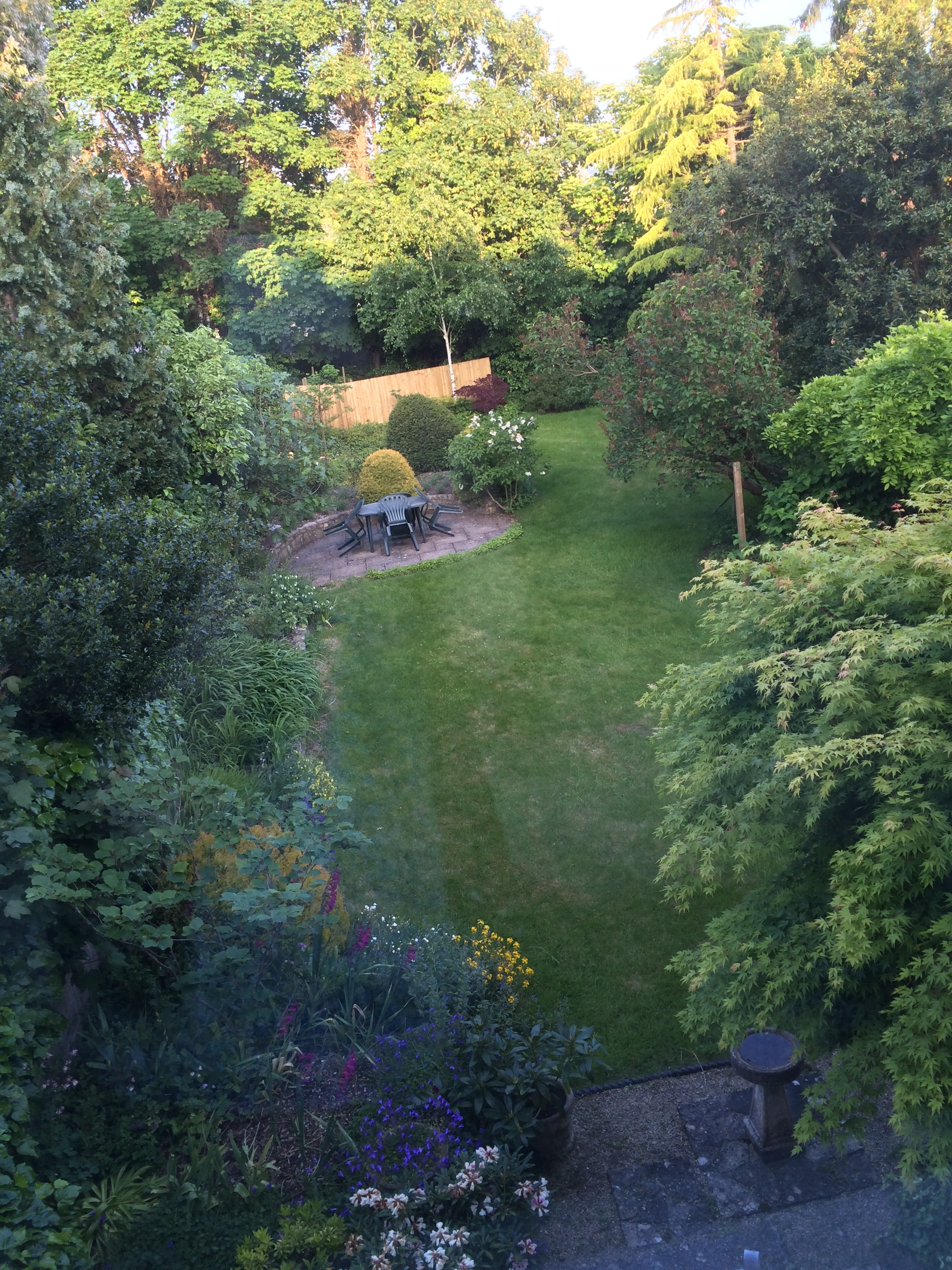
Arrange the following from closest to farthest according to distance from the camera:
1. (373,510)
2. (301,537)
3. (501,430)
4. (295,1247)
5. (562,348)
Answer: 1. (295,1247)
2. (373,510)
3. (562,348)
4. (501,430)
5. (301,537)

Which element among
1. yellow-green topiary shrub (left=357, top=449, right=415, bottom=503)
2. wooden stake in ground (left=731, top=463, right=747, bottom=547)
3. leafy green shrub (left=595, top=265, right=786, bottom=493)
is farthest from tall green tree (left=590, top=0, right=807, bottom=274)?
wooden stake in ground (left=731, top=463, right=747, bottom=547)

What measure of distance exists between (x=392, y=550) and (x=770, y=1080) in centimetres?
844

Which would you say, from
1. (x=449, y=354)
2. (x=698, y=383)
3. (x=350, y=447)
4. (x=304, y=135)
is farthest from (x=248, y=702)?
(x=304, y=135)

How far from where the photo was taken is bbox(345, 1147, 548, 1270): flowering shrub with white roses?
2746 millimetres

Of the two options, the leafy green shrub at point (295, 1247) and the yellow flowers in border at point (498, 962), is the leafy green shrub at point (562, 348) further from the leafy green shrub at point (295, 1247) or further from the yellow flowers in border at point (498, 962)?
the leafy green shrub at point (295, 1247)

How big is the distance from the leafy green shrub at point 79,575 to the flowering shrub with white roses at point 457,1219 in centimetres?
205

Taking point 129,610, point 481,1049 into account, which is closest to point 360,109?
point 129,610

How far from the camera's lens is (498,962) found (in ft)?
13.4

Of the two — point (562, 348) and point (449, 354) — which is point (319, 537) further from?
point (449, 354)

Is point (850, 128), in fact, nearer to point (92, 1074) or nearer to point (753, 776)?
point (753, 776)

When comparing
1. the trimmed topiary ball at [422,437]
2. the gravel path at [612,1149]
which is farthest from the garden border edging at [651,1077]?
the trimmed topiary ball at [422,437]

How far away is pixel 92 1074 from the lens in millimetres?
3379

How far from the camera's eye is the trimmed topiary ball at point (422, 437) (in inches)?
560

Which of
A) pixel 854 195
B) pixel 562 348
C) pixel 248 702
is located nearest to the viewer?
pixel 248 702
